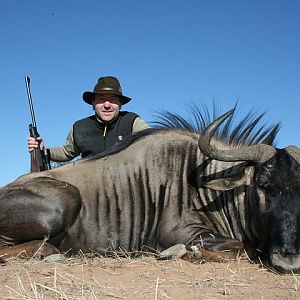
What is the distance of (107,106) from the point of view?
700cm

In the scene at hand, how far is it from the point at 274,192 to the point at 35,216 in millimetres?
2094

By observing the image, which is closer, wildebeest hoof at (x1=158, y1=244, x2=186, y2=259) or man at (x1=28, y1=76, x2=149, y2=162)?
wildebeest hoof at (x1=158, y1=244, x2=186, y2=259)

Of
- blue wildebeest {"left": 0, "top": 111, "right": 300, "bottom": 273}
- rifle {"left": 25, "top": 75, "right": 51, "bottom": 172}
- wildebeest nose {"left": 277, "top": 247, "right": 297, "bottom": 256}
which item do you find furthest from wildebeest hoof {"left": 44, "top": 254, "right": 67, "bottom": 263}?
rifle {"left": 25, "top": 75, "right": 51, "bottom": 172}

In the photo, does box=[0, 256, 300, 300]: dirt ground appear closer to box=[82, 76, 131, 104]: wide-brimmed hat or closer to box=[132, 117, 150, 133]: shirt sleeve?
box=[132, 117, 150, 133]: shirt sleeve

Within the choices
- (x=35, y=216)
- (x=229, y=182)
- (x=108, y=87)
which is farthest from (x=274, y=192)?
(x=108, y=87)

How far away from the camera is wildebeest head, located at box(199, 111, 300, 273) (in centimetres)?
407

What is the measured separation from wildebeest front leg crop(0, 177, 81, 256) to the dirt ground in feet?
1.46

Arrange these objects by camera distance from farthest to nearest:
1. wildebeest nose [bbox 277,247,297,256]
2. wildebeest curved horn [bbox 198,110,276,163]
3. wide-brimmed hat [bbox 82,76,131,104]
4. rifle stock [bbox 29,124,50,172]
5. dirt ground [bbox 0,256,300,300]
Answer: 1. wide-brimmed hat [bbox 82,76,131,104]
2. rifle stock [bbox 29,124,50,172]
3. wildebeest curved horn [bbox 198,110,276,163]
4. wildebeest nose [bbox 277,247,297,256]
5. dirt ground [bbox 0,256,300,300]

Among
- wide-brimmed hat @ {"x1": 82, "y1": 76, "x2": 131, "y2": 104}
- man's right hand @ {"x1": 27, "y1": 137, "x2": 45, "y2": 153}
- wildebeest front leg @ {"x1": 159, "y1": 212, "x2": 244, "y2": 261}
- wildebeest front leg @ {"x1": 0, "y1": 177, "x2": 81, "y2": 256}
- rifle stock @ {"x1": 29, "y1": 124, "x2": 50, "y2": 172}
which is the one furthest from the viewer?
wide-brimmed hat @ {"x1": 82, "y1": 76, "x2": 131, "y2": 104}

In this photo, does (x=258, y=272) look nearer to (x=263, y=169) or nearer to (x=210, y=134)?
(x=263, y=169)

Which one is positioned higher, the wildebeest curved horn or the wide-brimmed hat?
the wide-brimmed hat

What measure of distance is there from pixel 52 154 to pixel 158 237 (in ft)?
9.19

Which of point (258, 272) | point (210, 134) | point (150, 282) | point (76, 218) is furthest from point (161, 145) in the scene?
point (150, 282)

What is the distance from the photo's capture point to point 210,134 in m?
4.70
